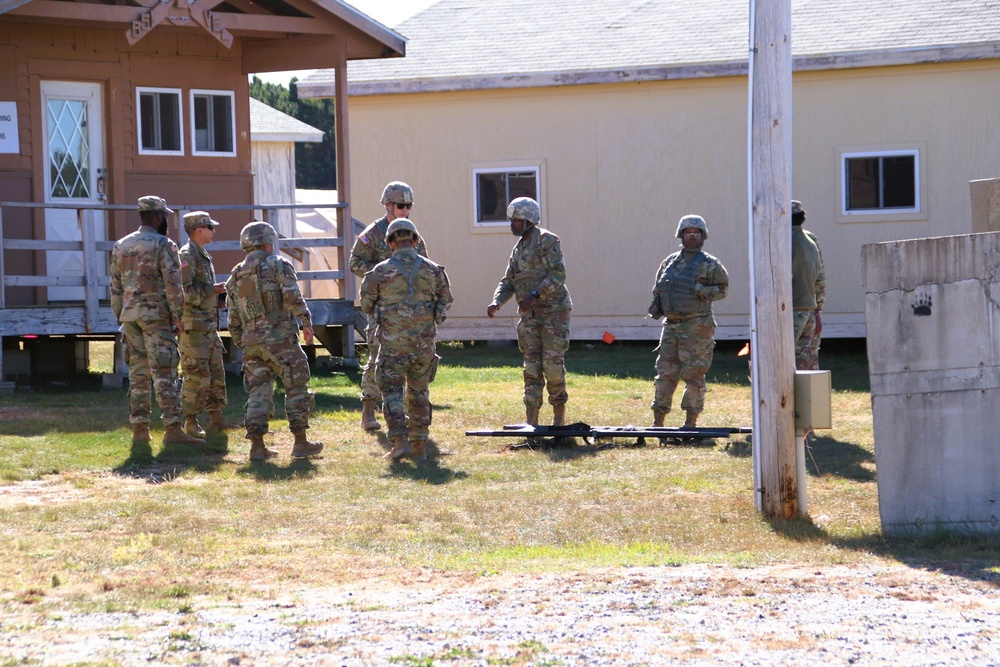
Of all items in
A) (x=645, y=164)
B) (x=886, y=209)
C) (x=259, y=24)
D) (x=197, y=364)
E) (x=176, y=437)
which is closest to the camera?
(x=176, y=437)

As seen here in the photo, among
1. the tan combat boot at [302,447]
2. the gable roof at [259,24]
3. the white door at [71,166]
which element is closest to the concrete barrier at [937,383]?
the tan combat boot at [302,447]

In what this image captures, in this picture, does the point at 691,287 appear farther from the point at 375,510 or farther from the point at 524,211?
the point at 375,510

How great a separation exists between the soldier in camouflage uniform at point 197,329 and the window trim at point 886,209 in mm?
9110

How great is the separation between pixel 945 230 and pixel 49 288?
36.0 ft

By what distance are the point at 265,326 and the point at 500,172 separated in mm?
8765

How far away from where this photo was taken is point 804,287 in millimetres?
10047

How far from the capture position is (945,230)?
53.8 ft

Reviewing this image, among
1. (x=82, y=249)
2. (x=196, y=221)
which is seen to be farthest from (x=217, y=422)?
(x=82, y=249)

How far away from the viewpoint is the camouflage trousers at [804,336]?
1019 centimetres

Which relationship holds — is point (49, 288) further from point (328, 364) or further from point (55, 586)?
point (55, 586)

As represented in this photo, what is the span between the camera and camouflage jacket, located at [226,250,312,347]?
9.59 m

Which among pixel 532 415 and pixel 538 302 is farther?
pixel 532 415

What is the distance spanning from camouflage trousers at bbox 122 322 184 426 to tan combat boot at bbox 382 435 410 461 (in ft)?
6.07

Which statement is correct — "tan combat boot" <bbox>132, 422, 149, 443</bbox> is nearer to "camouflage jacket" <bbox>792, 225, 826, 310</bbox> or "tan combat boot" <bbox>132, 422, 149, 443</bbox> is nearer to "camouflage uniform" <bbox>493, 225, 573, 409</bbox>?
"camouflage uniform" <bbox>493, 225, 573, 409</bbox>
